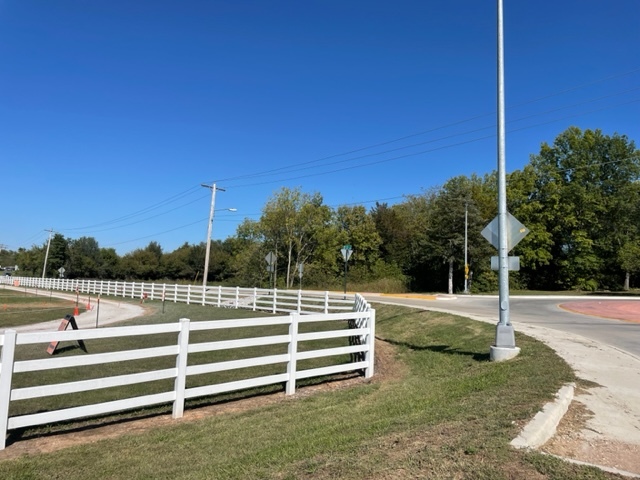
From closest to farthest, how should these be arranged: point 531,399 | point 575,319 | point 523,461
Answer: point 523,461 → point 531,399 → point 575,319

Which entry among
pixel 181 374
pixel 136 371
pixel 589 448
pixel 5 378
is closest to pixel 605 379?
pixel 589 448

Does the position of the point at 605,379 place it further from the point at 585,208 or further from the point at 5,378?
the point at 585,208

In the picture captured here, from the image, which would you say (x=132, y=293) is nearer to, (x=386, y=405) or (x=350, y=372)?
(x=350, y=372)

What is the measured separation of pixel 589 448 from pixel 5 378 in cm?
598

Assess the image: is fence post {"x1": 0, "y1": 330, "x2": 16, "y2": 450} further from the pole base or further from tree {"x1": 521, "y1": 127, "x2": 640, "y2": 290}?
tree {"x1": 521, "y1": 127, "x2": 640, "y2": 290}

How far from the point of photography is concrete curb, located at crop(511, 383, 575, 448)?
4.12 metres

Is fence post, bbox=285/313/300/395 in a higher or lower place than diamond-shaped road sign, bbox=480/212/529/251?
lower

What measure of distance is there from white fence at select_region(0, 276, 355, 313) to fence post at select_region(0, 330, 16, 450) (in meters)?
14.7

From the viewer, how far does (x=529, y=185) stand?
5194cm

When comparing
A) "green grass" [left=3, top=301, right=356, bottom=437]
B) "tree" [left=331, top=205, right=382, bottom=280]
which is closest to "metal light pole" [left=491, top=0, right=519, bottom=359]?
"green grass" [left=3, top=301, right=356, bottom=437]

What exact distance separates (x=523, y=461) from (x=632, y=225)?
53.4 m

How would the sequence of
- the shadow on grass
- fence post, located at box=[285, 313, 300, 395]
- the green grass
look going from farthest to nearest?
1. the shadow on grass
2. fence post, located at box=[285, 313, 300, 395]
3. the green grass

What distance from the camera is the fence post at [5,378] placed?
15.5 ft

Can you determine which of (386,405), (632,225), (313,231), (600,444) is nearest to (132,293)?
(313,231)
